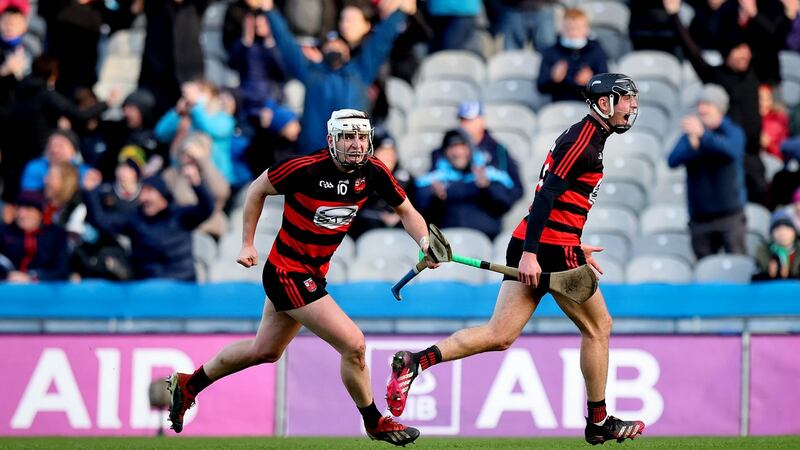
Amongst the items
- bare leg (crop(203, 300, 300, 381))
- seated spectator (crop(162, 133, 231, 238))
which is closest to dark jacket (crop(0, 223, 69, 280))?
seated spectator (crop(162, 133, 231, 238))

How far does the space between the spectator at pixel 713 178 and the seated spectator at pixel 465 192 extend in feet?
5.35

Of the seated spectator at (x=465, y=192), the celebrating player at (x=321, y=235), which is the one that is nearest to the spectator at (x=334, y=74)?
the seated spectator at (x=465, y=192)

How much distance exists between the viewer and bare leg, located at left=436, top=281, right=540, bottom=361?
31.6ft

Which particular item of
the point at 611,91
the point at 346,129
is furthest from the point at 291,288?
the point at 611,91

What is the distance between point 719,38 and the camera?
16297 mm

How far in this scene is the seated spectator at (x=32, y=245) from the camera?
1489 centimetres

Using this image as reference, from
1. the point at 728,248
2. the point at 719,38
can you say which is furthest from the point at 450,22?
the point at 728,248

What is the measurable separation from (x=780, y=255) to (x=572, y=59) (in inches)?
129

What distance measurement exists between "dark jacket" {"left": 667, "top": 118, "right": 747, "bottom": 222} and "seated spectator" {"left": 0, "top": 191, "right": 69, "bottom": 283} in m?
5.79

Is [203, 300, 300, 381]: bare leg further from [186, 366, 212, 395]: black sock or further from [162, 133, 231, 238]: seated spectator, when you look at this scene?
[162, 133, 231, 238]: seated spectator

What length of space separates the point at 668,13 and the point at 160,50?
5375 mm

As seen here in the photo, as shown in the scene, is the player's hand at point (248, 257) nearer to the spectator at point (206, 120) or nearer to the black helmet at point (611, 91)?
the black helmet at point (611, 91)

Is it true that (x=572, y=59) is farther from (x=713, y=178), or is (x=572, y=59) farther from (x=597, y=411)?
(x=597, y=411)

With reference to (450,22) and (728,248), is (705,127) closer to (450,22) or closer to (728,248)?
(728,248)
